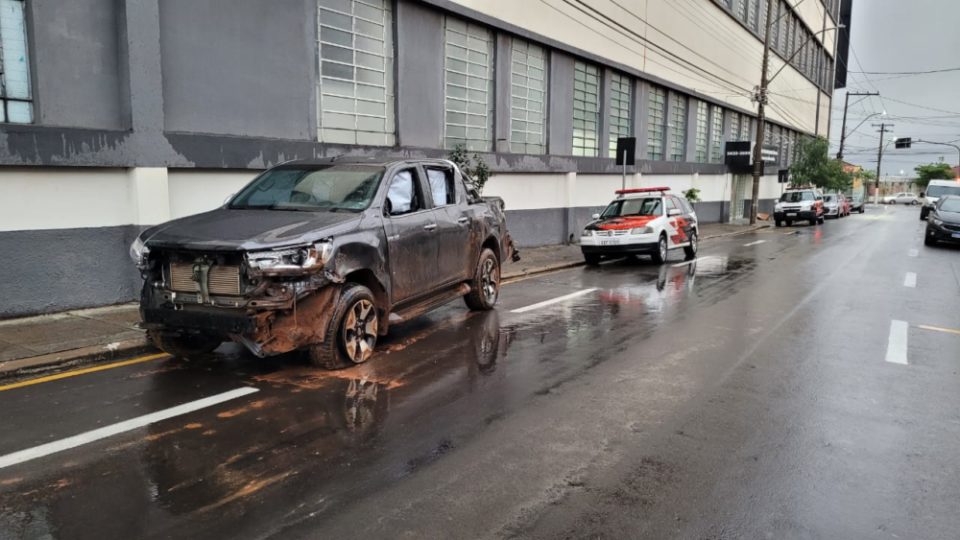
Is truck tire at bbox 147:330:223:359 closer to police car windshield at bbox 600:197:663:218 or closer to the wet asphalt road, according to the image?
the wet asphalt road

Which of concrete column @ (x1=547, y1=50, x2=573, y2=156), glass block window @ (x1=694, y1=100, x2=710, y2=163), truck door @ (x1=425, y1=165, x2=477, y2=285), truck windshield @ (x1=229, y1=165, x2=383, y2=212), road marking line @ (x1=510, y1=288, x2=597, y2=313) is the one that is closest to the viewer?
truck windshield @ (x1=229, y1=165, x2=383, y2=212)

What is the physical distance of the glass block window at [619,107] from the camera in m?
23.5

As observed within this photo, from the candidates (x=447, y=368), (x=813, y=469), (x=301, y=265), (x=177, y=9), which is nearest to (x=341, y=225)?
(x=301, y=265)

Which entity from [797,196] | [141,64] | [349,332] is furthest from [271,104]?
[797,196]

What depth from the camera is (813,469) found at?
4.25 m

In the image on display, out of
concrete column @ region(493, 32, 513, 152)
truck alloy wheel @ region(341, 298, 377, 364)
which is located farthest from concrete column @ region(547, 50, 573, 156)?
truck alloy wheel @ region(341, 298, 377, 364)

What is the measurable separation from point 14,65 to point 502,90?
1144 centimetres

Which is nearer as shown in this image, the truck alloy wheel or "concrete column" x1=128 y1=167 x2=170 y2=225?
the truck alloy wheel

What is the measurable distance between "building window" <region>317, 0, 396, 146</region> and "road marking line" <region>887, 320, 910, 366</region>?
9.47 metres

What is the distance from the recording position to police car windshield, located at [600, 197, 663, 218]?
1591 cm

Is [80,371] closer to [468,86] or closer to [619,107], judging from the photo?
[468,86]

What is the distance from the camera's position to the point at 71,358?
21.3 ft

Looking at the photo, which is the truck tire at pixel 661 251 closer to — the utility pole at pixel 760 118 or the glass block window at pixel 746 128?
the utility pole at pixel 760 118

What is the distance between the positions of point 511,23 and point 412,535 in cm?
1600
